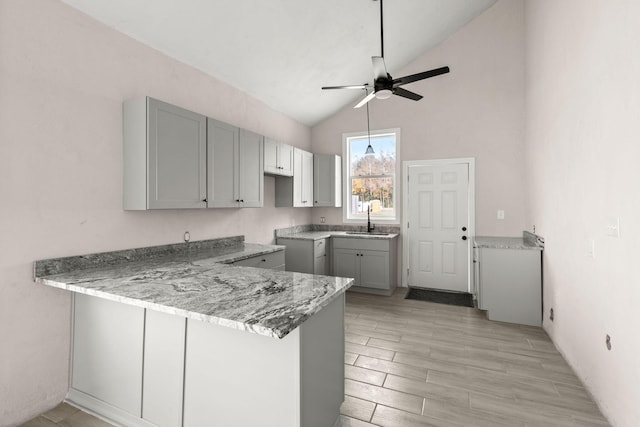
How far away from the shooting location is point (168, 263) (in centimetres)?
256

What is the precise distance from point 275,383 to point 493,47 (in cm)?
519

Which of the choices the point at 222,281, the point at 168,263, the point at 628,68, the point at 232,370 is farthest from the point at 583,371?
the point at 168,263

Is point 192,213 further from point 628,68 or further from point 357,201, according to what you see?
point 628,68

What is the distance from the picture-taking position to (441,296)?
15.0ft

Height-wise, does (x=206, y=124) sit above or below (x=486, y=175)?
above

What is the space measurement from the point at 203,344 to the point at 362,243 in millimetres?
3369

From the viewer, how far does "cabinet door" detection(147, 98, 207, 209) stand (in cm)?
246

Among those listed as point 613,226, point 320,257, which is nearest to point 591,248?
point 613,226

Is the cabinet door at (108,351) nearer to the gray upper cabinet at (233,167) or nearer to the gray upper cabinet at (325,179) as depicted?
the gray upper cabinet at (233,167)

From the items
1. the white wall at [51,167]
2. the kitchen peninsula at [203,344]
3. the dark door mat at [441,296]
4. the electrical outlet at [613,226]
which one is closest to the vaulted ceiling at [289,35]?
the white wall at [51,167]

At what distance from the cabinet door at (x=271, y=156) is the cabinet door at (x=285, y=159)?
10cm

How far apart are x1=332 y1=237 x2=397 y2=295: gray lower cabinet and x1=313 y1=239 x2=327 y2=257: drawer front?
0.55 ft

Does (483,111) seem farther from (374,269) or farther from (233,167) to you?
(233,167)

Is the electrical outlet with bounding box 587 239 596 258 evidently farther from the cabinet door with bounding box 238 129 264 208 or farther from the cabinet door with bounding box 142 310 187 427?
the cabinet door with bounding box 238 129 264 208
